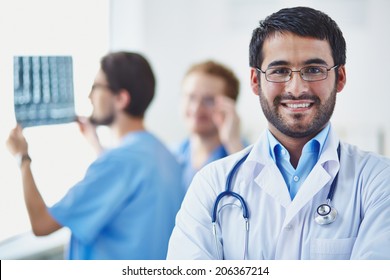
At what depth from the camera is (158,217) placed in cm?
145

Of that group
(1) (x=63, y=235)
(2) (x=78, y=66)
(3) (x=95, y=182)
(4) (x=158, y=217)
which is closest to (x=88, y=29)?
(2) (x=78, y=66)

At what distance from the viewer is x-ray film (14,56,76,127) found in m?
1.42

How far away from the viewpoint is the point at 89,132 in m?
1.51

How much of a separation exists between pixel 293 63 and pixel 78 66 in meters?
0.63

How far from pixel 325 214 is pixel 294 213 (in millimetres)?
58

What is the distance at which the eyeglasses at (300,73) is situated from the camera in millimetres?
1086

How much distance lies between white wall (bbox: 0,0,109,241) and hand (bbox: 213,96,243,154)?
38 cm

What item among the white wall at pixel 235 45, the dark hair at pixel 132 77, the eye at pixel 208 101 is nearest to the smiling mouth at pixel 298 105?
the white wall at pixel 235 45

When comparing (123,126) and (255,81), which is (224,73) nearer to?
(123,126)

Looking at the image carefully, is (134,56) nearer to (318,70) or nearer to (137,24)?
(318,70)

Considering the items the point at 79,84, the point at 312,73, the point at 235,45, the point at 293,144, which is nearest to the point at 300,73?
the point at 312,73

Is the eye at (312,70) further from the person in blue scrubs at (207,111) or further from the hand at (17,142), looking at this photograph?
the hand at (17,142)

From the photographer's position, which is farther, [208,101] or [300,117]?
[208,101]
